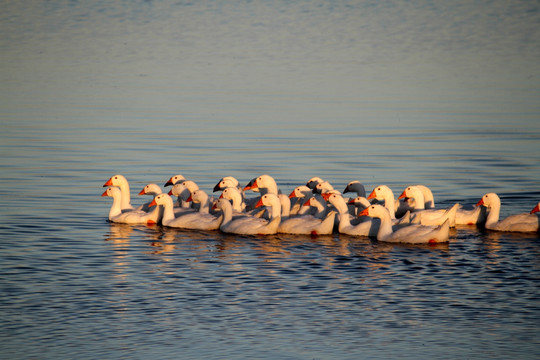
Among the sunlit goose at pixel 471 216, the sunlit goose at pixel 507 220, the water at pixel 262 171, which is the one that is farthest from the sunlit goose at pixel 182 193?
the sunlit goose at pixel 507 220

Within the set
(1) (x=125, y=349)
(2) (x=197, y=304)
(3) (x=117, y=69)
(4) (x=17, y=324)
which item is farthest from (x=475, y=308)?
(3) (x=117, y=69)

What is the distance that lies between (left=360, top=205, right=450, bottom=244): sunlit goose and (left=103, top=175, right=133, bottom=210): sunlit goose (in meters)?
5.50

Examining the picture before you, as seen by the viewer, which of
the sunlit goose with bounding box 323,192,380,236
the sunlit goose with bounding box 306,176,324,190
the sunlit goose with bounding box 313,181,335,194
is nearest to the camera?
the sunlit goose with bounding box 323,192,380,236

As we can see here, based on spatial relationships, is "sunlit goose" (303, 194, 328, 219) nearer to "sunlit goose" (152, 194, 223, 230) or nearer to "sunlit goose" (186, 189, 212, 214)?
"sunlit goose" (152, 194, 223, 230)

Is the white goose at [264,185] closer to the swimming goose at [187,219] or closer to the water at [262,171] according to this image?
the swimming goose at [187,219]

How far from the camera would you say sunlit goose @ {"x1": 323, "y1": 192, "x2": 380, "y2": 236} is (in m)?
21.2

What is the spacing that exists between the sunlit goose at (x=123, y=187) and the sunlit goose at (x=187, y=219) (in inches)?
45.8

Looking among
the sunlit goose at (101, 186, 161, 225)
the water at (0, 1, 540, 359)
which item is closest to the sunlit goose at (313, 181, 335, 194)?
the water at (0, 1, 540, 359)

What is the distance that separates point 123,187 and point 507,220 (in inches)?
320

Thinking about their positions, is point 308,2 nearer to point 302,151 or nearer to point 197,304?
point 302,151

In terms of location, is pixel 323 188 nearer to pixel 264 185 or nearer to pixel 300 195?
pixel 300 195

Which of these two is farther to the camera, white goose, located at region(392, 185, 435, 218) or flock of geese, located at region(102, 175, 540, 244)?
white goose, located at region(392, 185, 435, 218)

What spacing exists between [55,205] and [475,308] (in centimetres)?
1112

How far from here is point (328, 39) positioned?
5956 centimetres
